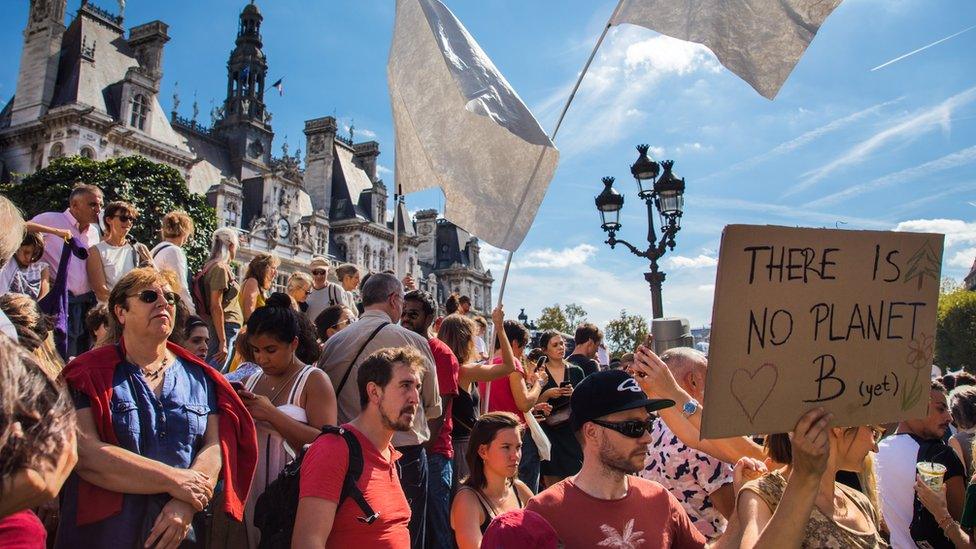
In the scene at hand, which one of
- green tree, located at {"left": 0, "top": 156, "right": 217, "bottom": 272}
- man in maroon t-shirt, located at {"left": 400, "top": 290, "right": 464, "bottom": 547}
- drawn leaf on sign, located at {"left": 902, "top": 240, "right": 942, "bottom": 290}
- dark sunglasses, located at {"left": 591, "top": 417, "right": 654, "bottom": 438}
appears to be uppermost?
green tree, located at {"left": 0, "top": 156, "right": 217, "bottom": 272}

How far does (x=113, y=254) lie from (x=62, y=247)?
0.56 meters

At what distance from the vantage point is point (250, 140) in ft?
180

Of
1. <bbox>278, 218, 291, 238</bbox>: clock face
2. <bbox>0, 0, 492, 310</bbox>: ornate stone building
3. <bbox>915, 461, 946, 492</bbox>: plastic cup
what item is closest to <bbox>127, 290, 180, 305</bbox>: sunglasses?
<bbox>915, 461, 946, 492</bbox>: plastic cup

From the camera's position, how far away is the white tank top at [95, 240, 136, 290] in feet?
20.7

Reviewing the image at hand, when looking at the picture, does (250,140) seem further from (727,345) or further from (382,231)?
(727,345)

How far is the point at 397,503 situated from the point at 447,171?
1.88m

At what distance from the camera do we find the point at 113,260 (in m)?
6.39

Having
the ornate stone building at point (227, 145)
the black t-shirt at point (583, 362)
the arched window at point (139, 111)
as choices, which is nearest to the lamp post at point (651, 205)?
the black t-shirt at point (583, 362)

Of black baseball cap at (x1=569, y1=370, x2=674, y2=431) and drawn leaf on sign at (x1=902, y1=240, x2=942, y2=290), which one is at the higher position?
drawn leaf on sign at (x1=902, y1=240, x2=942, y2=290)

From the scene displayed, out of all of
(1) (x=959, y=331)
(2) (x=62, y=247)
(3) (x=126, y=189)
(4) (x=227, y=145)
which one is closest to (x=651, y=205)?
(2) (x=62, y=247)

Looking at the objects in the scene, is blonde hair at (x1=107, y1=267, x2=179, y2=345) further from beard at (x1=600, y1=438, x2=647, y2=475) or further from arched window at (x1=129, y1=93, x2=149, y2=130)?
arched window at (x1=129, y1=93, x2=149, y2=130)

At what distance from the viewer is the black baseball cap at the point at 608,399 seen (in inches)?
119

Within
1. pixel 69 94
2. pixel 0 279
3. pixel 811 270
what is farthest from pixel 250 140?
pixel 811 270

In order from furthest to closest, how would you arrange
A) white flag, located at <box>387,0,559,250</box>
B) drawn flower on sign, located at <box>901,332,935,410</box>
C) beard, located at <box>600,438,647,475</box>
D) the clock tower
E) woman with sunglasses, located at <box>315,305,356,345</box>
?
the clock tower < woman with sunglasses, located at <box>315,305,356,345</box> < white flag, located at <box>387,0,559,250</box> < beard, located at <box>600,438,647,475</box> < drawn flower on sign, located at <box>901,332,935,410</box>
